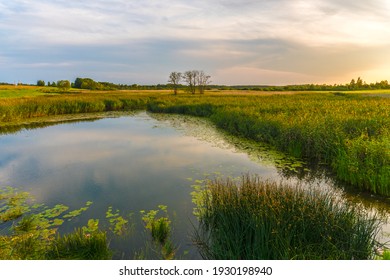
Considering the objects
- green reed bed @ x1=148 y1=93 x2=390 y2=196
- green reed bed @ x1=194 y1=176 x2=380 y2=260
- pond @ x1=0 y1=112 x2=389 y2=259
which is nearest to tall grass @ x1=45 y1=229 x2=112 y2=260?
pond @ x1=0 y1=112 x2=389 y2=259

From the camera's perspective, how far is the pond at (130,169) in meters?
6.87

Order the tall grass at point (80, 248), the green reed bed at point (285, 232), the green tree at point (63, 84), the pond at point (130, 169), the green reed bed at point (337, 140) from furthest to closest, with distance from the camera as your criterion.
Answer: the green tree at point (63, 84), the green reed bed at point (337, 140), the pond at point (130, 169), the tall grass at point (80, 248), the green reed bed at point (285, 232)

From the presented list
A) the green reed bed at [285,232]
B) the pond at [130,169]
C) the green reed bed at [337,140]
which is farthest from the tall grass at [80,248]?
the green reed bed at [337,140]

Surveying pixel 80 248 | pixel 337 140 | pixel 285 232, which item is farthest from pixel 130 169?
pixel 337 140

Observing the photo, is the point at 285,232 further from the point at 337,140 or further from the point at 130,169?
the point at 337,140

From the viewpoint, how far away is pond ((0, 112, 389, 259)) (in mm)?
6871

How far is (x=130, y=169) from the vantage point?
10.8 meters

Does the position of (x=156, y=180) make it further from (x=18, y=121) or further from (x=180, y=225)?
(x=18, y=121)

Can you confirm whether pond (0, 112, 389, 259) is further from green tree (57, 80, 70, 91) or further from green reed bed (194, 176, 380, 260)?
green tree (57, 80, 70, 91)

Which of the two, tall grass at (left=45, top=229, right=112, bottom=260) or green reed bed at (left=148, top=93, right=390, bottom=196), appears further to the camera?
green reed bed at (left=148, top=93, right=390, bottom=196)

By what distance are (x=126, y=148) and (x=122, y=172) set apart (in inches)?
179

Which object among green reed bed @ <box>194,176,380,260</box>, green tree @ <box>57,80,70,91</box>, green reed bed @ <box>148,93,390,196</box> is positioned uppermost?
green tree @ <box>57,80,70,91</box>

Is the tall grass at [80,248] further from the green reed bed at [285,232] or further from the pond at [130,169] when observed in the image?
the green reed bed at [285,232]
